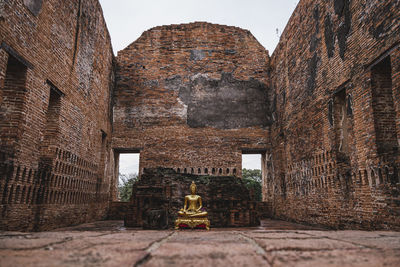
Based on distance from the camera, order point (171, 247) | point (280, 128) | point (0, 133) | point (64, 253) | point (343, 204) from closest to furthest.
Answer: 1. point (64, 253)
2. point (171, 247)
3. point (0, 133)
4. point (343, 204)
5. point (280, 128)

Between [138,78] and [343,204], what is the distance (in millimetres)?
8708

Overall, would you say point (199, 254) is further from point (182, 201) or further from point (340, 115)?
point (340, 115)

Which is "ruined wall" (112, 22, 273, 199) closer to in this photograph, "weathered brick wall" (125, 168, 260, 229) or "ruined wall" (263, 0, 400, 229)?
"ruined wall" (263, 0, 400, 229)

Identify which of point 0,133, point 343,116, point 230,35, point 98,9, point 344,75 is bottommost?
point 0,133

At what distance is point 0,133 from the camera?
5316 millimetres

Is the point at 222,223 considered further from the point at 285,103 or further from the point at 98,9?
the point at 98,9

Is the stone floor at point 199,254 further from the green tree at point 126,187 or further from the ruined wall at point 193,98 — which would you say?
the green tree at point 126,187

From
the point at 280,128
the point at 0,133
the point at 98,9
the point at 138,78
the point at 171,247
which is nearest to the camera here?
the point at 171,247

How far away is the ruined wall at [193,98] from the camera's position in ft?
37.2

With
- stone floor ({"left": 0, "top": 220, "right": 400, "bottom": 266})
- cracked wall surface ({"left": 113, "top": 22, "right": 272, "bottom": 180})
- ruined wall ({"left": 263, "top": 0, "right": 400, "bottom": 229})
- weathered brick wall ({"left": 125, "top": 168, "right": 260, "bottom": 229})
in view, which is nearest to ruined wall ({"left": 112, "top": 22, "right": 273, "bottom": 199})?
cracked wall surface ({"left": 113, "top": 22, "right": 272, "bottom": 180})

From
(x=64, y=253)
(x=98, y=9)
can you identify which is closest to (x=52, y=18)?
(x=98, y=9)

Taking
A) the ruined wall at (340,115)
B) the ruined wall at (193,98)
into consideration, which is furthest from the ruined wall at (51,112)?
the ruined wall at (340,115)

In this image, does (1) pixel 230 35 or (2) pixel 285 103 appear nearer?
(2) pixel 285 103

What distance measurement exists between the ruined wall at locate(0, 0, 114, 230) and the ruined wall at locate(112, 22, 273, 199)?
1822 mm
